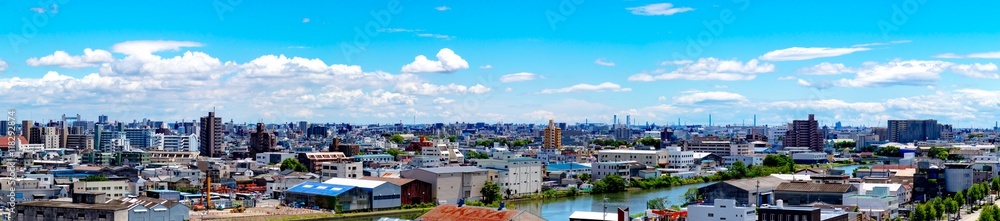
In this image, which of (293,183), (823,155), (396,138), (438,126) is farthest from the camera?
(438,126)

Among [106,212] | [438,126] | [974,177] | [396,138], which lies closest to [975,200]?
[974,177]

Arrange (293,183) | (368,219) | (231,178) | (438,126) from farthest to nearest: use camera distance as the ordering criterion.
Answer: (438,126), (231,178), (293,183), (368,219)

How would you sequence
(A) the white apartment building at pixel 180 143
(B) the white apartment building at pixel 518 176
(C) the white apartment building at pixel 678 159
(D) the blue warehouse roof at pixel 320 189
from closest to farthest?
(D) the blue warehouse roof at pixel 320 189 < (B) the white apartment building at pixel 518 176 < (C) the white apartment building at pixel 678 159 < (A) the white apartment building at pixel 180 143

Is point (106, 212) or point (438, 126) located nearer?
point (106, 212)

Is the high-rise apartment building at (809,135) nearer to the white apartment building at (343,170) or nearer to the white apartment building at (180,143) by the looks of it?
the white apartment building at (180,143)

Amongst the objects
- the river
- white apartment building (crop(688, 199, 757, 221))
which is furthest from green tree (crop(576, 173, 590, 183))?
white apartment building (crop(688, 199, 757, 221))

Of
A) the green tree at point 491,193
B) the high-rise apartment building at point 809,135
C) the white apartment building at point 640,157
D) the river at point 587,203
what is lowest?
the river at point 587,203

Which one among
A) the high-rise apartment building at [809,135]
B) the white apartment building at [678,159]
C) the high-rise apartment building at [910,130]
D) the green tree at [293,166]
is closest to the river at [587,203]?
the white apartment building at [678,159]

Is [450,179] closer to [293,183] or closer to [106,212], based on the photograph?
[293,183]
